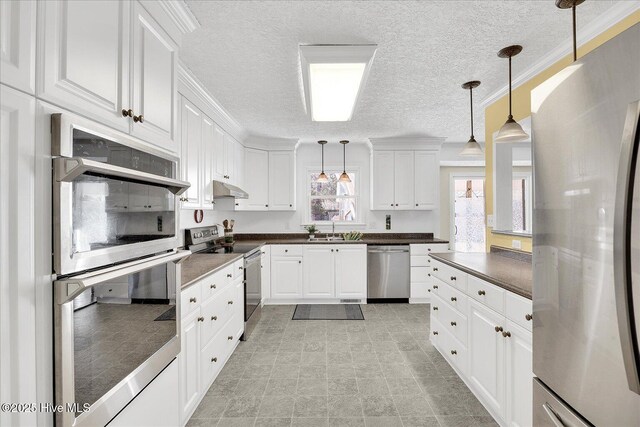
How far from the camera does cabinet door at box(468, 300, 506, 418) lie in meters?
1.71

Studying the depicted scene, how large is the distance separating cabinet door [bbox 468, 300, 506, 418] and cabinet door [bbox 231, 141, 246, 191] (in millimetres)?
3164

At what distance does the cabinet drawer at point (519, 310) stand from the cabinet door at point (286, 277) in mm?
3097

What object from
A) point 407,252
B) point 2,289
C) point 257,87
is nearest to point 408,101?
point 257,87

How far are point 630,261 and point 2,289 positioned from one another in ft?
4.74

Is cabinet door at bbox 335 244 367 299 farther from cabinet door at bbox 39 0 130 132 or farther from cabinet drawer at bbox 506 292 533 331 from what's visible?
cabinet door at bbox 39 0 130 132

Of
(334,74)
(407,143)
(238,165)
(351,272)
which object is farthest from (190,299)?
(407,143)

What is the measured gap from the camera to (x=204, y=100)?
288 centimetres

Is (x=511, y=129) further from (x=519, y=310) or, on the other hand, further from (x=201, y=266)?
(x=201, y=266)

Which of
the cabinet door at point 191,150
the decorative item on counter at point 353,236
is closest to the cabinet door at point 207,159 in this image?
the cabinet door at point 191,150

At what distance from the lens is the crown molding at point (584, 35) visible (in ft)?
5.47

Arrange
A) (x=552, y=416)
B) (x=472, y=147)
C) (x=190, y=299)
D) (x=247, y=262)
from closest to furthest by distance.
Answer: (x=552, y=416), (x=190, y=299), (x=472, y=147), (x=247, y=262)

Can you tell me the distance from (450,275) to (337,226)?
2.81 m

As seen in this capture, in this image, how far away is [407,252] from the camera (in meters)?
4.45

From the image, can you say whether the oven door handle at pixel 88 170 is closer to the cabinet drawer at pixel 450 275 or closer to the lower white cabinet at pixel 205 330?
the lower white cabinet at pixel 205 330
